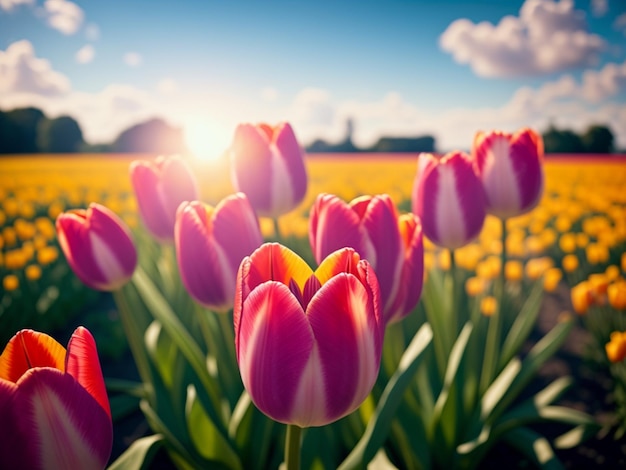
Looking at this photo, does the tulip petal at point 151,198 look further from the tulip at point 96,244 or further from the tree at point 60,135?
the tree at point 60,135

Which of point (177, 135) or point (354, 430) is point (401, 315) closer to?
point (354, 430)

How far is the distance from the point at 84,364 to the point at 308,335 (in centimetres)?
35

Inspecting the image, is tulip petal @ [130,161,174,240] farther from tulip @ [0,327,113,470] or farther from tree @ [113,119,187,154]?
tree @ [113,119,187,154]

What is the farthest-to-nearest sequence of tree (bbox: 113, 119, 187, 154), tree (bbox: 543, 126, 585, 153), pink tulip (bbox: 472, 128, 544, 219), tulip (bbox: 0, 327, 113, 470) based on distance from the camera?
tree (bbox: 543, 126, 585, 153), tree (bbox: 113, 119, 187, 154), pink tulip (bbox: 472, 128, 544, 219), tulip (bbox: 0, 327, 113, 470)

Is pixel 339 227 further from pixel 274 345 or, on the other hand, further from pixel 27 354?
pixel 27 354

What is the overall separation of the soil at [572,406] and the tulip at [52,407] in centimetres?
141

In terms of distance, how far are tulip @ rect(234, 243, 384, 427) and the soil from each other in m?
1.49

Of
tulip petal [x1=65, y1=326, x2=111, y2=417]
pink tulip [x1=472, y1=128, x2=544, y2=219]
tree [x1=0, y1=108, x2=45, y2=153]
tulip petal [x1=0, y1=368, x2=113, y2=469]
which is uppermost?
tree [x1=0, y1=108, x2=45, y2=153]

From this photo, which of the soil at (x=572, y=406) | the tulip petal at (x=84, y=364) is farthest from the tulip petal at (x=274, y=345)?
the soil at (x=572, y=406)

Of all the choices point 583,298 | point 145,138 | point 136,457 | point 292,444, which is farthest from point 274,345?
point 145,138

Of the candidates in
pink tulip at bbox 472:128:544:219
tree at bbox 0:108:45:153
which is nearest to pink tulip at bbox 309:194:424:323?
pink tulip at bbox 472:128:544:219

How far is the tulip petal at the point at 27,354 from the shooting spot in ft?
2.38

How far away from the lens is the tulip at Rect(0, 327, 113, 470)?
25.8 inches

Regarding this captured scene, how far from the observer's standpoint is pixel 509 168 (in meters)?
1.47
